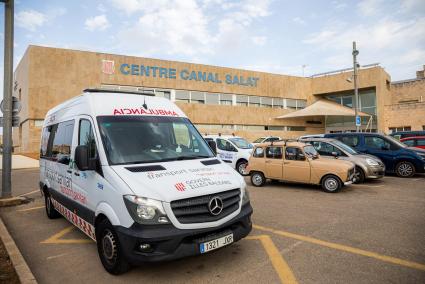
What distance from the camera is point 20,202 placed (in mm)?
7965

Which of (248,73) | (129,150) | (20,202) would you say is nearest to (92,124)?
(129,150)

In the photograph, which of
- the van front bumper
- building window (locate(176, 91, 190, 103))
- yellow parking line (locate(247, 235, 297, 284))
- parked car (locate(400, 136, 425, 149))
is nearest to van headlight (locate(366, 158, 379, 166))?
parked car (locate(400, 136, 425, 149))

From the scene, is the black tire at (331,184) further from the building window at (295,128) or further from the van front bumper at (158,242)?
the building window at (295,128)

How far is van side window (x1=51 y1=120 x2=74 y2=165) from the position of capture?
502 cm

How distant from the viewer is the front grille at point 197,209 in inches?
129

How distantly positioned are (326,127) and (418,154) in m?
26.6

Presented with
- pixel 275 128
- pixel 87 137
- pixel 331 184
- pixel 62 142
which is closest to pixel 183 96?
pixel 275 128

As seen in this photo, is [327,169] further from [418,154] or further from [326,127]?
[326,127]

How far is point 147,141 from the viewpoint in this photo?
423 cm

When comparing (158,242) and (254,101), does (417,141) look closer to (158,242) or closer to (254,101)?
(158,242)

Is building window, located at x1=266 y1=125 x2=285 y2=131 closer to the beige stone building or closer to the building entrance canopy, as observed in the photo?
the beige stone building

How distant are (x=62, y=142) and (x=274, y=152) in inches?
258

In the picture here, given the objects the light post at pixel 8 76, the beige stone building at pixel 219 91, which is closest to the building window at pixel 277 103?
the beige stone building at pixel 219 91

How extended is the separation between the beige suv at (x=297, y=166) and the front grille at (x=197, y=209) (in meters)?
5.90
